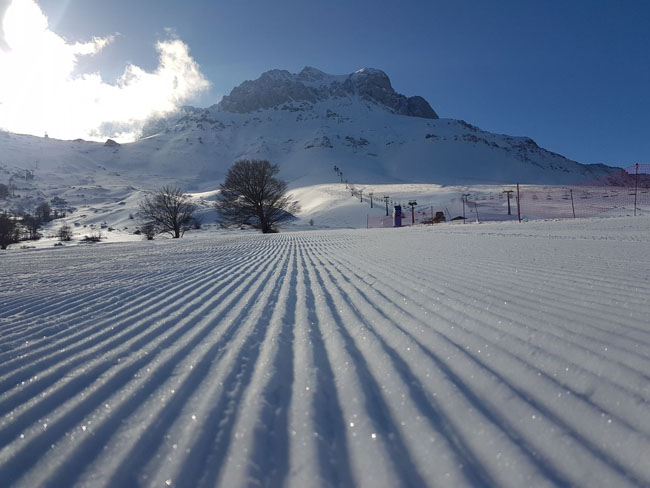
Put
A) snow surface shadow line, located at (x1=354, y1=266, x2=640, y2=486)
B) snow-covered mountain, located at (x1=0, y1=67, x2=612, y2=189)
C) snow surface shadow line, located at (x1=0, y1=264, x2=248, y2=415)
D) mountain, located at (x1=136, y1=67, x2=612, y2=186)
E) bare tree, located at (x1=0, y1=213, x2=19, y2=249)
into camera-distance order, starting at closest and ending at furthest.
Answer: snow surface shadow line, located at (x1=354, y1=266, x2=640, y2=486), snow surface shadow line, located at (x1=0, y1=264, x2=248, y2=415), bare tree, located at (x1=0, y1=213, x2=19, y2=249), snow-covered mountain, located at (x1=0, y1=67, x2=612, y2=189), mountain, located at (x1=136, y1=67, x2=612, y2=186)

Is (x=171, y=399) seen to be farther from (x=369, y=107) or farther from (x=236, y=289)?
(x=369, y=107)

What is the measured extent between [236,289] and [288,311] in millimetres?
1128

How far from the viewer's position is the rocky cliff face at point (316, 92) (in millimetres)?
170625

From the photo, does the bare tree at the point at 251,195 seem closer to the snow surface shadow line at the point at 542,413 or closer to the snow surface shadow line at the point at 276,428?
the snow surface shadow line at the point at 276,428

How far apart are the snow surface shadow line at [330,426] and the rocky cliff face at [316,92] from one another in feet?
603

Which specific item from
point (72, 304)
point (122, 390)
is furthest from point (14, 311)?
point (122, 390)

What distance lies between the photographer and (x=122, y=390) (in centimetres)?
144

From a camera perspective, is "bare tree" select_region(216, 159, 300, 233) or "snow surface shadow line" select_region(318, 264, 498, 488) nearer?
"snow surface shadow line" select_region(318, 264, 498, 488)

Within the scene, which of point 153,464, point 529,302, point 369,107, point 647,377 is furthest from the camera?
point 369,107

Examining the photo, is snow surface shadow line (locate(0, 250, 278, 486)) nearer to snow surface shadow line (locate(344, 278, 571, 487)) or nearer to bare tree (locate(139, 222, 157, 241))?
snow surface shadow line (locate(344, 278, 571, 487))

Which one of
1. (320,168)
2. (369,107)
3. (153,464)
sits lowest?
(153,464)

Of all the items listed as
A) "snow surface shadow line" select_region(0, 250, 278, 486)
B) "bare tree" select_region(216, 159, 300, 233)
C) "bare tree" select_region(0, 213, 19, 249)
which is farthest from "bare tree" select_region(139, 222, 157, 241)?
"snow surface shadow line" select_region(0, 250, 278, 486)

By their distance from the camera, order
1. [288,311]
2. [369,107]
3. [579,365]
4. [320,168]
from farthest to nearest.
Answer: [369,107], [320,168], [288,311], [579,365]

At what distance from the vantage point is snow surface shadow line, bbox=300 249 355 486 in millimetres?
962
